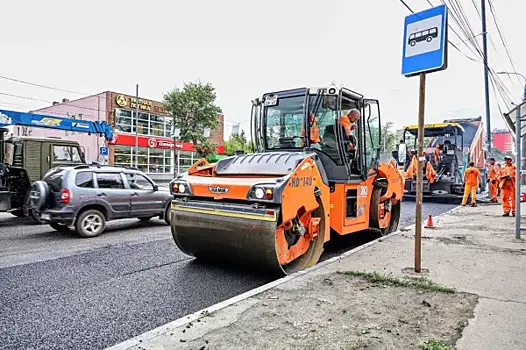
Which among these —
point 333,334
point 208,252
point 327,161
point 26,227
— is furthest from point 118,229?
point 333,334

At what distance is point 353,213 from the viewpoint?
646 cm

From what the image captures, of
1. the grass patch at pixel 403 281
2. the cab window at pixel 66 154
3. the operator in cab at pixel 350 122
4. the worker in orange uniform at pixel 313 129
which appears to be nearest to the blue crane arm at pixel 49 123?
the cab window at pixel 66 154

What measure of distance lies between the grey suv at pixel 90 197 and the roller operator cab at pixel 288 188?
10.3ft

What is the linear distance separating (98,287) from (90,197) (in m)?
3.94

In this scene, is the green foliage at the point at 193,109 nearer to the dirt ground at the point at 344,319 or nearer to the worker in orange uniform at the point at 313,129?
the worker in orange uniform at the point at 313,129

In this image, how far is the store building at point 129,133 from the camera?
31.4 metres

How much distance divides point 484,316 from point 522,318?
32 centimetres

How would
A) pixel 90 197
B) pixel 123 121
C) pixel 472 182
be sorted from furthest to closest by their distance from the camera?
pixel 123 121
pixel 472 182
pixel 90 197

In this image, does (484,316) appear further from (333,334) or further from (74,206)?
(74,206)

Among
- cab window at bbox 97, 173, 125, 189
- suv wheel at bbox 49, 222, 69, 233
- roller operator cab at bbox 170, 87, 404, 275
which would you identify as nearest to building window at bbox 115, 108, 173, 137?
cab window at bbox 97, 173, 125, 189

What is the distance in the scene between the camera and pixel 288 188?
15.2 ft

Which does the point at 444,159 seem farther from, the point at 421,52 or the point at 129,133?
the point at 129,133

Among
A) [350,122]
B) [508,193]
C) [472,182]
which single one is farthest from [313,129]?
[472,182]

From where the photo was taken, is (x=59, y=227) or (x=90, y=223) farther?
(x=59, y=227)
